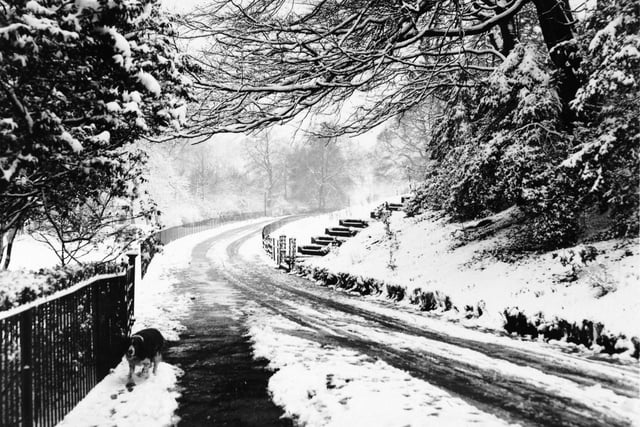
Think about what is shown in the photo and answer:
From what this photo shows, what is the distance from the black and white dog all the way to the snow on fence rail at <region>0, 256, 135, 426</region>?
1.48 feet

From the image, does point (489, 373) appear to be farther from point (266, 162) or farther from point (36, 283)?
point (266, 162)

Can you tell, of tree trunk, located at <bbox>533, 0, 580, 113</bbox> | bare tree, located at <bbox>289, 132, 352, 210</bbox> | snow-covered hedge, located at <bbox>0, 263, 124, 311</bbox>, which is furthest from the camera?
bare tree, located at <bbox>289, 132, 352, 210</bbox>

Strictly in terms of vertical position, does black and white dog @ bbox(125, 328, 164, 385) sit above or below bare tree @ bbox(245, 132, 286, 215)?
below

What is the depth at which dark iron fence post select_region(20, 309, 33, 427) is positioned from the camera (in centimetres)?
407

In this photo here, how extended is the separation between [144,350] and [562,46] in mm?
10744

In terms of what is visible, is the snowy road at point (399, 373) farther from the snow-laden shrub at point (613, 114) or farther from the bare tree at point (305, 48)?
the bare tree at point (305, 48)

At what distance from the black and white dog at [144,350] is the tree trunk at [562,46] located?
10068 millimetres

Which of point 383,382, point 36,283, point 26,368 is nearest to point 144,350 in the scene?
point 36,283

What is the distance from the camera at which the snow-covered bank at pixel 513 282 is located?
7879mm

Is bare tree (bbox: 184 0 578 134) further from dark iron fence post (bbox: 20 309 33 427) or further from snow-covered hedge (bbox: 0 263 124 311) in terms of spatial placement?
dark iron fence post (bbox: 20 309 33 427)

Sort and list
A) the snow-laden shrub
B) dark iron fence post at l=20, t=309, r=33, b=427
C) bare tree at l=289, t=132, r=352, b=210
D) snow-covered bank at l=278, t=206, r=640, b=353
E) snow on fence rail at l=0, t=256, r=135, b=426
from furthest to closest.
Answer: bare tree at l=289, t=132, r=352, b=210, snow-covered bank at l=278, t=206, r=640, b=353, the snow-laden shrub, dark iron fence post at l=20, t=309, r=33, b=427, snow on fence rail at l=0, t=256, r=135, b=426

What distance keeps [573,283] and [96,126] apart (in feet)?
29.0

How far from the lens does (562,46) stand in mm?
10664

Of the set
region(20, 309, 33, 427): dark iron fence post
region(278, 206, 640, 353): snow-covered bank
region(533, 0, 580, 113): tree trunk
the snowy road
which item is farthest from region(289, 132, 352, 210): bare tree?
region(20, 309, 33, 427): dark iron fence post
